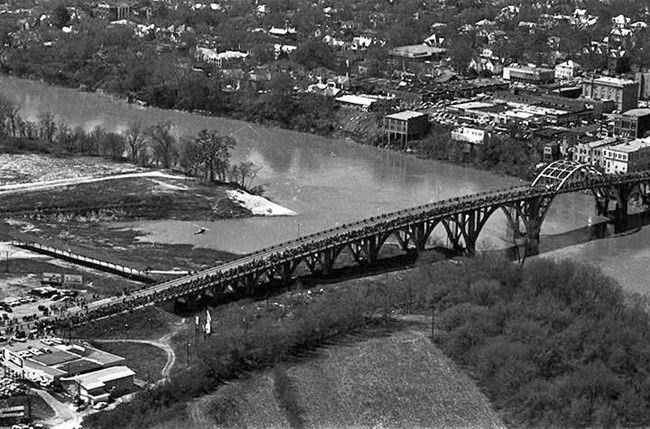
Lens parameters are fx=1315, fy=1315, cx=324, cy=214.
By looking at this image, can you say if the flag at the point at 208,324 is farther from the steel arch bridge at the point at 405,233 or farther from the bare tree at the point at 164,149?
the bare tree at the point at 164,149

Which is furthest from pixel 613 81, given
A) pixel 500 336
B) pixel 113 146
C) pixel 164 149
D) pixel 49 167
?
pixel 500 336

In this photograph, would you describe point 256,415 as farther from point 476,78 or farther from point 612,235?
point 476,78

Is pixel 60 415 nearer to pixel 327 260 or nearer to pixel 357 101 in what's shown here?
pixel 327 260

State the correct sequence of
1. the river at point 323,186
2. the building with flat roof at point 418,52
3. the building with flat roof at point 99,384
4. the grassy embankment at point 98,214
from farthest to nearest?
1. the building with flat roof at point 418,52
2. the river at point 323,186
3. the grassy embankment at point 98,214
4. the building with flat roof at point 99,384

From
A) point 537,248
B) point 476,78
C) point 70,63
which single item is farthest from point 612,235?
point 70,63

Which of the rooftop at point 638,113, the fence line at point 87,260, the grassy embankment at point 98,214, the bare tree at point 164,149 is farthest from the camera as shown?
the rooftop at point 638,113

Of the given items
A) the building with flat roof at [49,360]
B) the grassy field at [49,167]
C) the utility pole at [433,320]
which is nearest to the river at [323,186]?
the grassy field at [49,167]

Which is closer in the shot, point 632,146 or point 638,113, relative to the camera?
point 632,146
